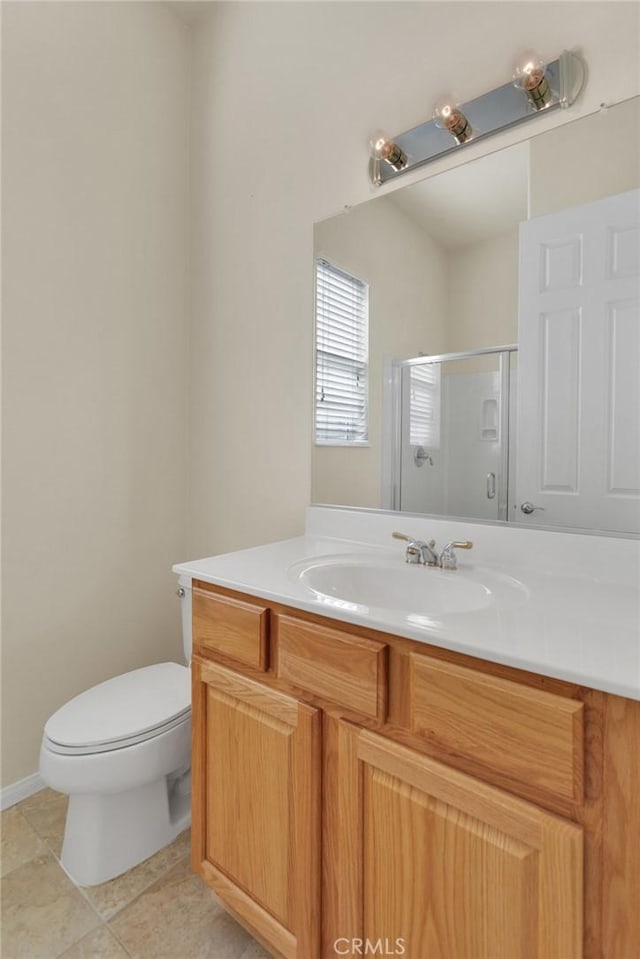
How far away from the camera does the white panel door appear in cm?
101

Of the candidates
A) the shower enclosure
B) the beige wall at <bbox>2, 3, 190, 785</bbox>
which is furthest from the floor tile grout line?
the shower enclosure

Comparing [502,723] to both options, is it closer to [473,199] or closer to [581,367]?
[581,367]

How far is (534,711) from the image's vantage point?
63 centimetres

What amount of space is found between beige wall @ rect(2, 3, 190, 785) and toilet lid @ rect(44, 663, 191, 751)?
347 millimetres

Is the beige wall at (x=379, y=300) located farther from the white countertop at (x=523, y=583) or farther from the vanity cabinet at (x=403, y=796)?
the vanity cabinet at (x=403, y=796)

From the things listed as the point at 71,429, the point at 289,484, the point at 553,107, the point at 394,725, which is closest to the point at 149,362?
the point at 71,429

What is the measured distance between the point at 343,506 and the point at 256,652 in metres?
0.62

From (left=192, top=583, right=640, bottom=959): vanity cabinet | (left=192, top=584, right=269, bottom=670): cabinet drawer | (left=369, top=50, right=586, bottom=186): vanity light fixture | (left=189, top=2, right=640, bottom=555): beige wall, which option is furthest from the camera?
(left=189, top=2, right=640, bottom=555): beige wall

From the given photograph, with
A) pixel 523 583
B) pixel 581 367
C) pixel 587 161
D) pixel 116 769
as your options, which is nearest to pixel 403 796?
pixel 523 583

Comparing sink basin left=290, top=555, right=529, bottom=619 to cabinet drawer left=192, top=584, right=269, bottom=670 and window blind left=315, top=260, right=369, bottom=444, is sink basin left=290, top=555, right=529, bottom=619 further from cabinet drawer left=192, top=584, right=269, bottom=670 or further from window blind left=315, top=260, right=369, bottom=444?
window blind left=315, top=260, right=369, bottom=444

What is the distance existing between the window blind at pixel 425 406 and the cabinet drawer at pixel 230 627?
2.17ft

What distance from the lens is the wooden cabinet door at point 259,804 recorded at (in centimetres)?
88

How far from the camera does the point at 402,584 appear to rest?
3.70ft

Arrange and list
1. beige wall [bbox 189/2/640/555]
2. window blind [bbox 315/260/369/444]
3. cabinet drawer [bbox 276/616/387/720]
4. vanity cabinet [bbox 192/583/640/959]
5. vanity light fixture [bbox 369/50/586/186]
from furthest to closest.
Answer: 1. window blind [bbox 315/260/369/444]
2. beige wall [bbox 189/2/640/555]
3. vanity light fixture [bbox 369/50/586/186]
4. cabinet drawer [bbox 276/616/387/720]
5. vanity cabinet [bbox 192/583/640/959]
